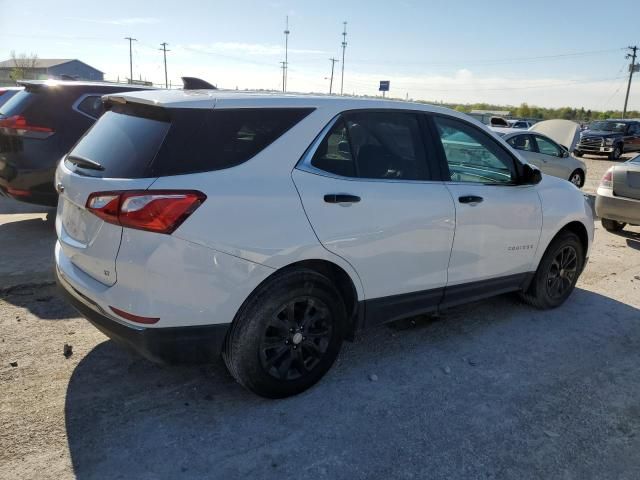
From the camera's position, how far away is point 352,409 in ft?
10.3

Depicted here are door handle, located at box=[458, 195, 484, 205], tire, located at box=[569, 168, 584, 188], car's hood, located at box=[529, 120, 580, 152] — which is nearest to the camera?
door handle, located at box=[458, 195, 484, 205]

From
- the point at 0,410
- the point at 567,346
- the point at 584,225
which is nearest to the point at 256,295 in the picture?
the point at 0,410

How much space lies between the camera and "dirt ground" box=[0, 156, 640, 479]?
2.64 m

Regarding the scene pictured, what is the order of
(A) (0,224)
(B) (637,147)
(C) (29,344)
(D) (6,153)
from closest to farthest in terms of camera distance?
(C) (29,344) → (D) (6,153) → (A) (0,224) → (B) (637,147)

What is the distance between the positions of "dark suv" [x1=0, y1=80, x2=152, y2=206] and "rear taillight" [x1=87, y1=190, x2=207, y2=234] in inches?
157

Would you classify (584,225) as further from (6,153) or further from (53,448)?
(6,153)

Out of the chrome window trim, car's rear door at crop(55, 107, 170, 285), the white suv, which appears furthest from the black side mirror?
car's rear door at crop(55, 107, 170, 285)

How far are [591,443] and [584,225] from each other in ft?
8.30

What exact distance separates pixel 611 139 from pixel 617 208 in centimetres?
2122

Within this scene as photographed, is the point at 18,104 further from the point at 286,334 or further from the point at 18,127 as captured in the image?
the point at 286,334

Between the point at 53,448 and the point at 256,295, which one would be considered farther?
the point at 256,295

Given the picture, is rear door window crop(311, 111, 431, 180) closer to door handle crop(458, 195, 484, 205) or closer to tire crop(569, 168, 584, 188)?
door handle crop(458, 195, 484, 205)

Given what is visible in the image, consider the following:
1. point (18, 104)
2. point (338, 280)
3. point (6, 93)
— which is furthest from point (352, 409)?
point (6, 93)

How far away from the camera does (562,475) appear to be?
2670mm
